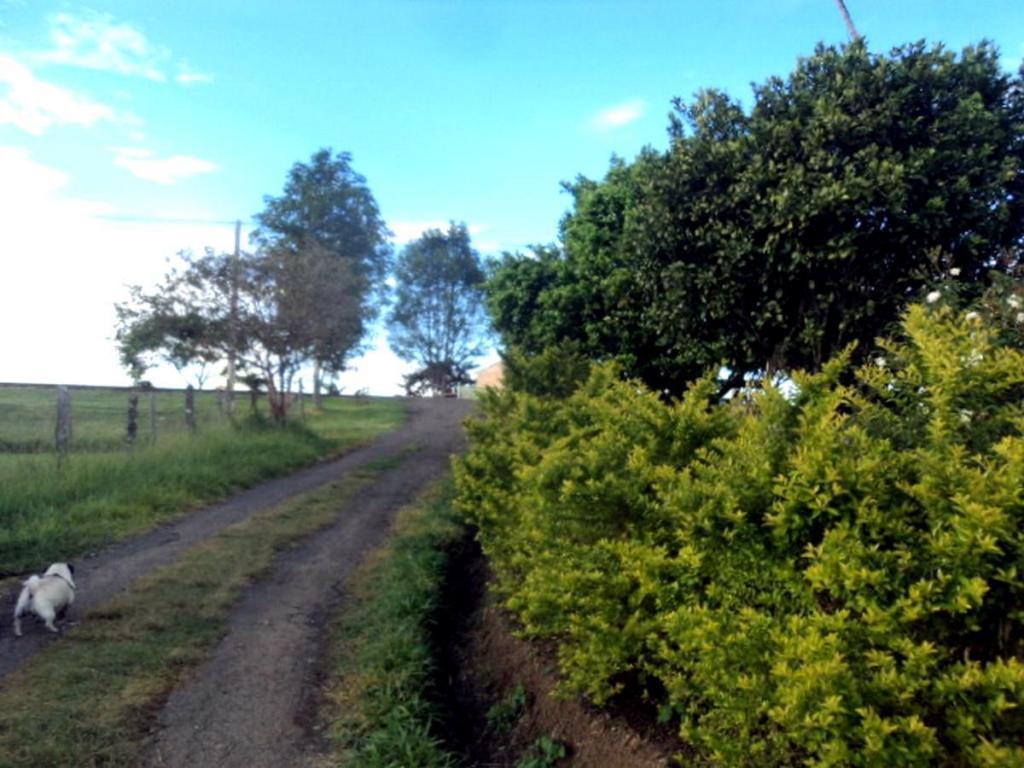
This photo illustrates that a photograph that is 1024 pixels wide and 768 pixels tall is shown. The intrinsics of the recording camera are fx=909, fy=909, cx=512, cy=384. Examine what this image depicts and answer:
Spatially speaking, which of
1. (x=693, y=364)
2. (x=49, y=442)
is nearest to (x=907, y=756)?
(x=693, y=364)

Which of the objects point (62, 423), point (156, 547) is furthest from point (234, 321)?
point (156, 547)

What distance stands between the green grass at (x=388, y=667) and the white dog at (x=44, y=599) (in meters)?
1.78

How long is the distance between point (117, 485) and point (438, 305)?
38.7 meters

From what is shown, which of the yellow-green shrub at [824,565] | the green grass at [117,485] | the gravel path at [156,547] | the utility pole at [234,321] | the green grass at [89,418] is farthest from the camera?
the utility pole at [234,321]

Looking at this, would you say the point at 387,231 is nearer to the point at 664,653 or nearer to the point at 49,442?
the point at 49,442

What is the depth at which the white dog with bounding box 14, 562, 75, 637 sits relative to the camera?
5779mm

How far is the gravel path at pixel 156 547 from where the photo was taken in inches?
227

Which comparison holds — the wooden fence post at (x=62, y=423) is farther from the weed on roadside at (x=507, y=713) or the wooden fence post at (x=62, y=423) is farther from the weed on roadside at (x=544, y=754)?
the weed on roadside at (x=544, y=754)

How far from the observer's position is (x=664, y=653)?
353cm

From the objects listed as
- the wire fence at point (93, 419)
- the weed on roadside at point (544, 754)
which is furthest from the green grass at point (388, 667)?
the wire fence at point (93, 419)

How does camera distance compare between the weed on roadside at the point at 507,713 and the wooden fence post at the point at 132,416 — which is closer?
the weed on roadside at the point at 507,713

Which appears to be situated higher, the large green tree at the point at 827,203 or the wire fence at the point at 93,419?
the large green tree at the point at 827,203

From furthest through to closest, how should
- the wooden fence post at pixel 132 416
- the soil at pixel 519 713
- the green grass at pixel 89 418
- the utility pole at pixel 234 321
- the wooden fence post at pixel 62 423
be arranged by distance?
the utility pole at pixel 234 321 → the wooden fence post at pixel 132 416 → the green grass at pixel 89 418 → the wooden fence post at pixel 62 423 → the soil at pixel 519 713

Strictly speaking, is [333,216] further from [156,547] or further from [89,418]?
[156,547]
